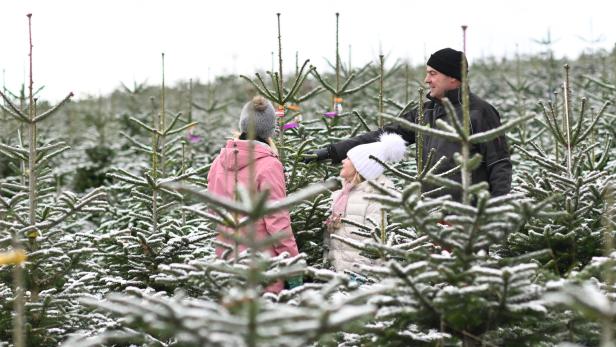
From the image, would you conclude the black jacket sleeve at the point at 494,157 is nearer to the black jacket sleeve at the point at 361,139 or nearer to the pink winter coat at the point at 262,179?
the black jacket sleeve at the point at 361,139

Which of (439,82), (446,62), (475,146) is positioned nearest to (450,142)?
(475,146)

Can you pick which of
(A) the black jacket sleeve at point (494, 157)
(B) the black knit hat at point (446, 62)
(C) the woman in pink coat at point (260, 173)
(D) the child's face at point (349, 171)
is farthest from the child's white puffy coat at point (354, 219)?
(B) the black knit hat at point (446, 62)

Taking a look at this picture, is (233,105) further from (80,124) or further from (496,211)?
(496,211)

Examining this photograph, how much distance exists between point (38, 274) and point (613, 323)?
10.8 ft

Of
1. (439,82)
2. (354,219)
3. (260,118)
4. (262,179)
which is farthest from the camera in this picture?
(439,82)

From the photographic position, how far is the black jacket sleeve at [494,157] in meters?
4.64

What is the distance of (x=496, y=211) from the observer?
3064mm

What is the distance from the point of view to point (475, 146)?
502cm

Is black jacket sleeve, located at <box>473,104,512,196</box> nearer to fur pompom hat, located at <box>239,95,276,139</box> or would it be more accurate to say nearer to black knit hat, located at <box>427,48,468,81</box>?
black knit hat, located at <box>427,48,468,81</box>

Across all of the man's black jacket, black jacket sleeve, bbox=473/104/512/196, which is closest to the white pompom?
the man's black jacket

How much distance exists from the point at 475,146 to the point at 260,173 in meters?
1.51

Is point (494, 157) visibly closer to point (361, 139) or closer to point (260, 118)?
point (361, 139)

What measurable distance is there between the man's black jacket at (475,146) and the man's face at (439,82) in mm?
43

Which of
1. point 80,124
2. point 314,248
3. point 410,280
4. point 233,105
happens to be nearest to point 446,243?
point 410,280
